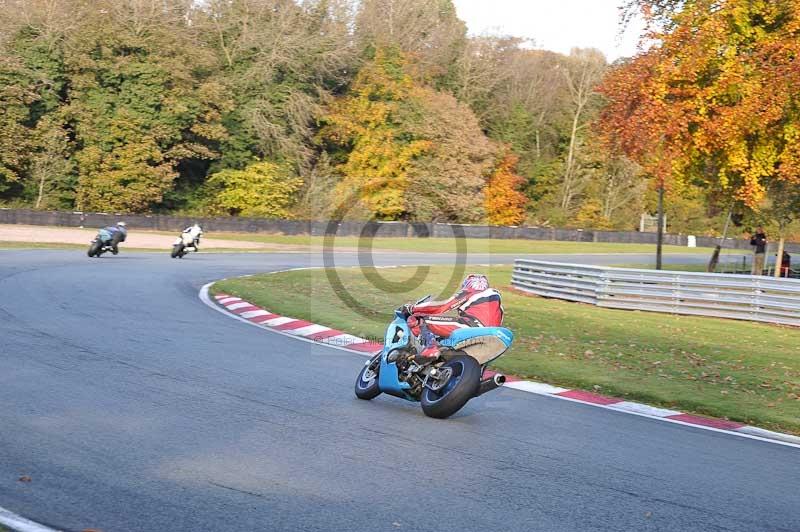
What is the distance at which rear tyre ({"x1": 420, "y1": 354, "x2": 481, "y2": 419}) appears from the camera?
8.80 m

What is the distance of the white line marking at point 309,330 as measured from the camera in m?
15.9

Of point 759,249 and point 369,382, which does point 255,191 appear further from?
point 369,382

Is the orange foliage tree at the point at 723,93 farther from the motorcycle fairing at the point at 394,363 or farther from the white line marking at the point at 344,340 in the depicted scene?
the motorcycle fairing at the point at 394,363

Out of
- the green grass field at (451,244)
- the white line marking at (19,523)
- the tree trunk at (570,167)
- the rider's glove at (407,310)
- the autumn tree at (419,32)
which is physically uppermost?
the autumn tree at (419,32)

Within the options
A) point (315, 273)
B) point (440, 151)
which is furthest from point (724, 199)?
point (440, 151)

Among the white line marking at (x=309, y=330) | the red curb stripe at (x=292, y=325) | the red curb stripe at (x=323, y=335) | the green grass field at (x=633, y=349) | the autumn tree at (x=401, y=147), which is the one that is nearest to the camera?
the green grass field at (x=633, y=349)

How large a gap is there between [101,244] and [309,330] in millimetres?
17500

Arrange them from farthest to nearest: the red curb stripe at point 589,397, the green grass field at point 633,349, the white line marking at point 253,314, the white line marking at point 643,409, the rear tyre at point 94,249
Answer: the rear tyre at point 94,249 < the white line marking at point 253,314 < the green grass field at point 633,349 < the red curb stripe at point 589,397 < the white line marking at point 643,409

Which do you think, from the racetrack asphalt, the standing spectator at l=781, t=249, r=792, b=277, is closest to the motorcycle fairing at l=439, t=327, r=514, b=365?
the racetrack asphalt

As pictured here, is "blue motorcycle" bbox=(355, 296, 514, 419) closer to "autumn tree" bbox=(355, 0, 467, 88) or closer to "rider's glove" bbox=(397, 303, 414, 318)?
"rider's glove" bbox=(397, 303, 414, 318)

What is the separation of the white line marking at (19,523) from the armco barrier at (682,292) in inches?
686

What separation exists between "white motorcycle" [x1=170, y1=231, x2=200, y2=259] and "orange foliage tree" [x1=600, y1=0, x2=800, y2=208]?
15.8 m

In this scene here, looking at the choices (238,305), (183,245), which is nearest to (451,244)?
(183,245)

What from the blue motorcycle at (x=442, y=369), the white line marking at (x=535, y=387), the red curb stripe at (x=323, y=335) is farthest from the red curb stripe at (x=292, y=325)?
the blue motorcycle at (x=442, y=369)
